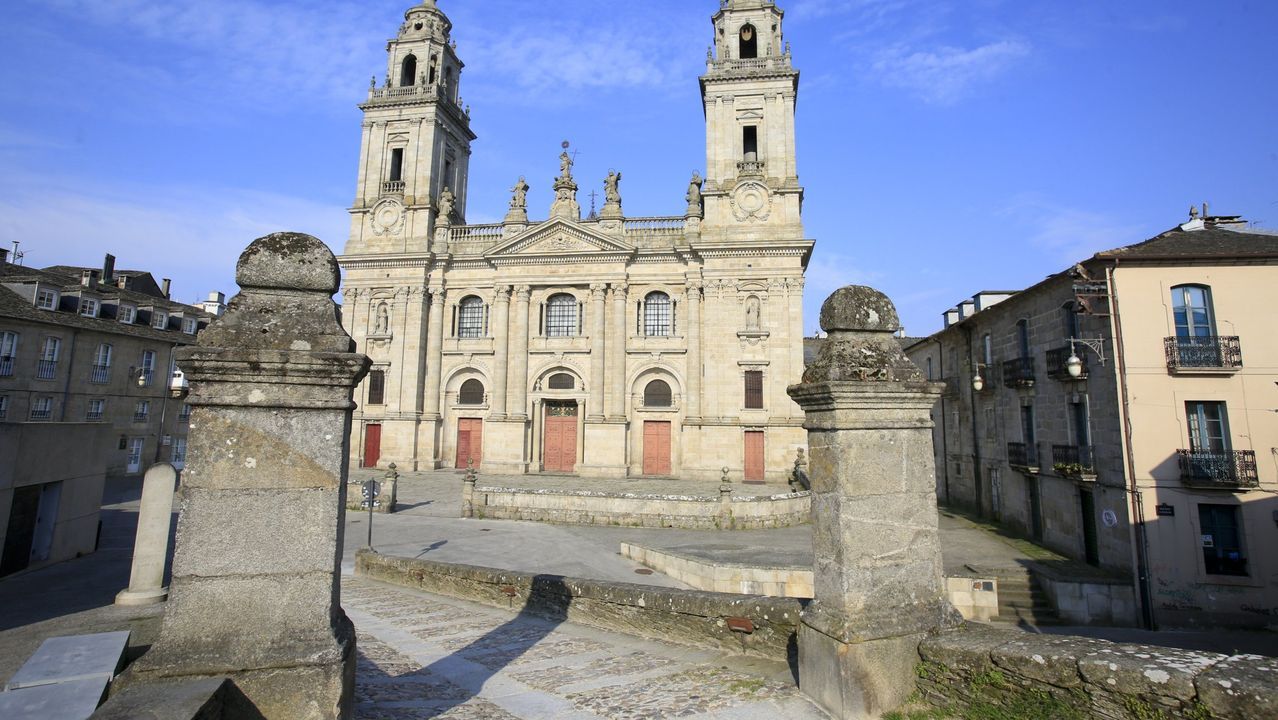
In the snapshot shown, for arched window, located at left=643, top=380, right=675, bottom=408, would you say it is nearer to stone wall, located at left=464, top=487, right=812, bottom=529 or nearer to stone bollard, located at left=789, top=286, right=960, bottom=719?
stone wall, located at left=464, top=487, right=812, bottom=529

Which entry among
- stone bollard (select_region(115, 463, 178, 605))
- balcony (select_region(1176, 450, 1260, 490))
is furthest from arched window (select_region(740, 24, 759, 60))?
stone bollard (select_region(115, 463, 178, 605))

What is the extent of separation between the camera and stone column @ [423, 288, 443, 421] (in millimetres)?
33688

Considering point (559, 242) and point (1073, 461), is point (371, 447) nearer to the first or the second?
point (559, 242)

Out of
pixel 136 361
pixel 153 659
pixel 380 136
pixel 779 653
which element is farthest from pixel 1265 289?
pixel 136 361

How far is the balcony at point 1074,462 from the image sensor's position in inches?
681

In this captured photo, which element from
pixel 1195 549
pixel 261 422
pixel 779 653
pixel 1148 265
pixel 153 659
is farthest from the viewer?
pixel 1148 265

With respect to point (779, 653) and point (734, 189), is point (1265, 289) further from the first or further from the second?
point (734, 189)

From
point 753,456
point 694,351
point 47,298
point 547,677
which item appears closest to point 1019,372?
point 753,456

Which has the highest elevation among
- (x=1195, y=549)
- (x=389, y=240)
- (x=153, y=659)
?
(x=389, y=240)

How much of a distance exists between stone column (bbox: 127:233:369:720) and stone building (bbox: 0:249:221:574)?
12.2 meters

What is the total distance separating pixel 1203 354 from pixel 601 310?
2376cm

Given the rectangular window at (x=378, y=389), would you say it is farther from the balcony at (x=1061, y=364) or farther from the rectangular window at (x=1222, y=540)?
the rectangular window at (x=1222, y=540)

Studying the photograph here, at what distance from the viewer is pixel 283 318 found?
3973 mm

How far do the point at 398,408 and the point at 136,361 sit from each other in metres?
13.7
